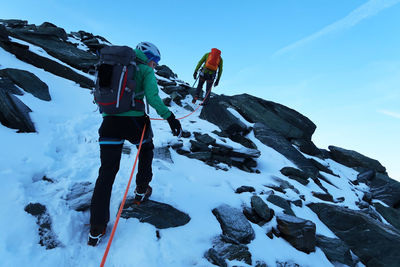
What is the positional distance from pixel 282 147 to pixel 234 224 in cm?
972

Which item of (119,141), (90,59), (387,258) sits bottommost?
(387,258)

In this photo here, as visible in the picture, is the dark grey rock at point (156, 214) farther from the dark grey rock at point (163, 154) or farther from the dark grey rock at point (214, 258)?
the dark grey rock at point (163, 154)

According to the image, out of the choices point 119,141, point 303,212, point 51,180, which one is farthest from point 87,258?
point 303,212

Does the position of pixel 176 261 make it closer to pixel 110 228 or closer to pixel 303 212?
pixel 110 228

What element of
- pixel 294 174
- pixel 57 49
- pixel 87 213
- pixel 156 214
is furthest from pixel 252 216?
pixel 57 49

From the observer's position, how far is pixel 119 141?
339 centimetres

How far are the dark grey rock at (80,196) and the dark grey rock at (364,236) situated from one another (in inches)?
275

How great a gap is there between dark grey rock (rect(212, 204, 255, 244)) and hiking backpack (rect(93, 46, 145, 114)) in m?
3.07

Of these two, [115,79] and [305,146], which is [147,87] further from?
[305,146]

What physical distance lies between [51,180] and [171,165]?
306 centimetres

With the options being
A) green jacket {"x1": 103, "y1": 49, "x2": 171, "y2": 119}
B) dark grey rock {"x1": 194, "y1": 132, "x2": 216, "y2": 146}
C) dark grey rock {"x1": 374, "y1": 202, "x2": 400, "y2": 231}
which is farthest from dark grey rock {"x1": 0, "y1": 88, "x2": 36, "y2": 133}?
dark grey rock {"x1": 374, "y1": 202, "x2": 400, "y2": 231}

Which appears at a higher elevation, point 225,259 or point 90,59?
point 90,59

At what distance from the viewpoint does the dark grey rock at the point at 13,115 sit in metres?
5.44

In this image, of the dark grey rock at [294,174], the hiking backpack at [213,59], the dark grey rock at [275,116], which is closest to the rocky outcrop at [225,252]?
the dark grey rock at [294,174]
